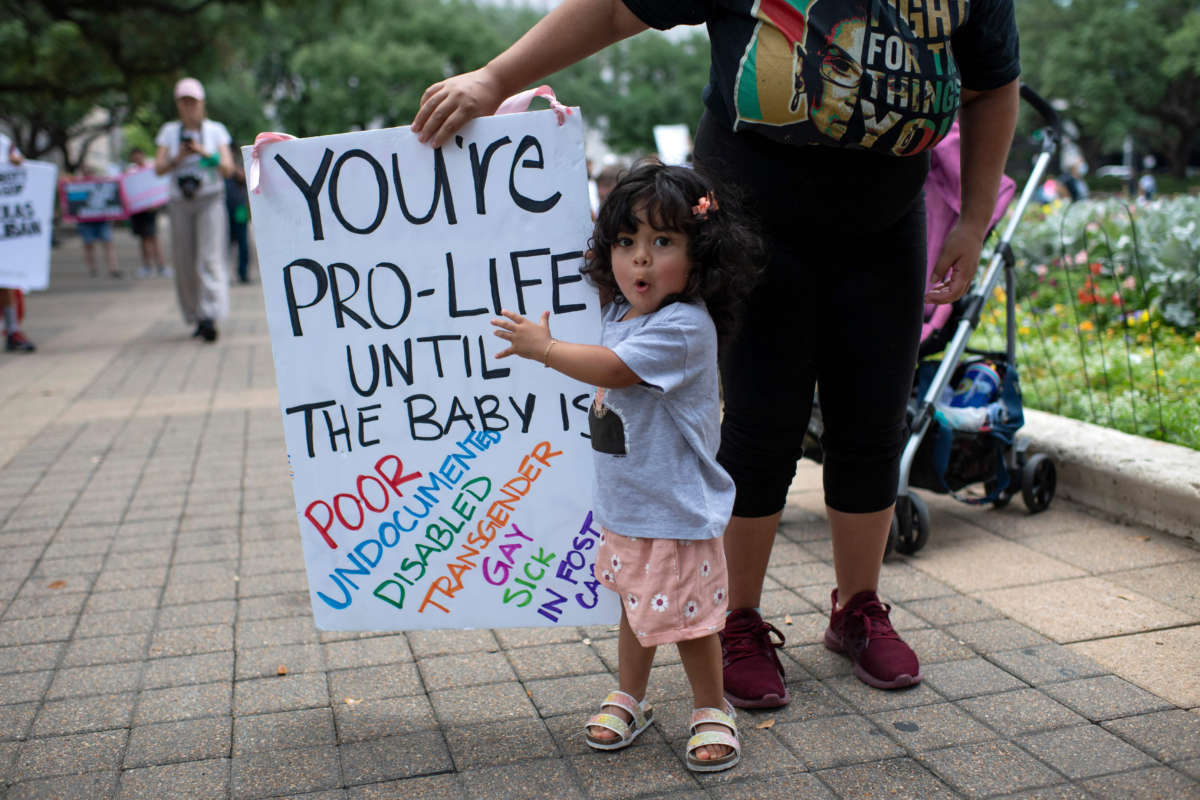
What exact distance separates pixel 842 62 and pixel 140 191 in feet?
49.9

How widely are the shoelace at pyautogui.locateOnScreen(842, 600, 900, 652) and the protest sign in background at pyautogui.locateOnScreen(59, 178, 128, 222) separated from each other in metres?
16.3

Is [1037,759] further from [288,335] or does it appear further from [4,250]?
[4,250]

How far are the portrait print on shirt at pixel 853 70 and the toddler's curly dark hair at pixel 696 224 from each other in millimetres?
219

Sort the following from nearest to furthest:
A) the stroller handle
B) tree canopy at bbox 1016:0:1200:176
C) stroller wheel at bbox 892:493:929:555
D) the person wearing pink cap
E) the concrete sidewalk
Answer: the concrete sidewalk
stroller wheel at bbox 892:493:929:555
the stroller handle
the person wearing pink cap
tree canopy at bbox 1016:0:1200:176

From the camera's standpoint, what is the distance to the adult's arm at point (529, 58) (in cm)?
A: 238

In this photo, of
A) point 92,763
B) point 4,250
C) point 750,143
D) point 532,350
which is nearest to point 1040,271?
point 750,143

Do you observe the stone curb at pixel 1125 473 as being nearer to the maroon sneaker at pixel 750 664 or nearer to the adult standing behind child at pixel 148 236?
the maroon sneaker at pixel 750 664

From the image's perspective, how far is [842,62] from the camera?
2.22 m

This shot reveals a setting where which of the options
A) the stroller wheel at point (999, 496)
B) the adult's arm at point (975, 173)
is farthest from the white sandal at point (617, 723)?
the stroller wheel at point (999, 496)

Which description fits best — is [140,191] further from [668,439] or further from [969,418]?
[668,439]

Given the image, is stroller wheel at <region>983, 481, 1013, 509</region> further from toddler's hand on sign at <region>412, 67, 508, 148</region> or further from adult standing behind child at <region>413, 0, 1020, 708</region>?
toddler's hand on sign at <region>412, 67, 508, 148</region>

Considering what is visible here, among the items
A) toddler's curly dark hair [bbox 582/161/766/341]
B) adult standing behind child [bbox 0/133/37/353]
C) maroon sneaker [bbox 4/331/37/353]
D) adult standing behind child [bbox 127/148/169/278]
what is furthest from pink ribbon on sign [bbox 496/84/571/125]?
adult standing behind child [bbox 127/148/169/278]

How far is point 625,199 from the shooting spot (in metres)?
2.27

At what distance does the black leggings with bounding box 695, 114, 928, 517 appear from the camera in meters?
2.48
